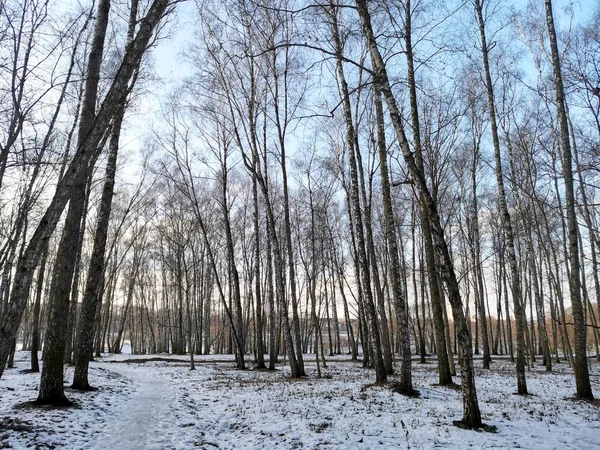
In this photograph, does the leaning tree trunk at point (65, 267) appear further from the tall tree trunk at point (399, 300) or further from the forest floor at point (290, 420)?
the tall tree trunk at point (399, 300)

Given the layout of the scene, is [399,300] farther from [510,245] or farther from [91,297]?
[91,297]

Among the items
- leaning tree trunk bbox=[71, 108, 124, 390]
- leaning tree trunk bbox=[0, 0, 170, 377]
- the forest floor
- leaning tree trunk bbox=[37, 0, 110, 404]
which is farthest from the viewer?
leaning tree trunk bbox=[71, 108, 124, 390]

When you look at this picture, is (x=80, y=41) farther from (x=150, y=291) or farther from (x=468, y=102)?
(x=150, y=291)

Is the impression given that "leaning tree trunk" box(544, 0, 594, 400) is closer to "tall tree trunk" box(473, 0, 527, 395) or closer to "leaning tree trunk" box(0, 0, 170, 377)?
"tall tree trunk" box(473, 0, 527, 395)

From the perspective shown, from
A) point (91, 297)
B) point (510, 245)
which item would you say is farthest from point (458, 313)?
point (91, 297)

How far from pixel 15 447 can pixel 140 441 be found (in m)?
1.62

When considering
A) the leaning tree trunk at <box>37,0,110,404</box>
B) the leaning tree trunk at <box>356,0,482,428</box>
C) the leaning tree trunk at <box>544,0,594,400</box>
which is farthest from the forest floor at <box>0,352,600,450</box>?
the leaning tree trunk at <box>544,0,594,400</box>

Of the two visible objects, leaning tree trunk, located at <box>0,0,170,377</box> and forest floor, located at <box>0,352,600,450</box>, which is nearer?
leaning tree trunk, located at <box>0,0,170,377</box>

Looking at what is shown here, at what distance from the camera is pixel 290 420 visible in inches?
273

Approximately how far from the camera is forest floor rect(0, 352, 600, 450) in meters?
5.55

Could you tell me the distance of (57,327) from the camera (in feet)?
25.5

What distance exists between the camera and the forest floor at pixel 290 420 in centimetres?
555

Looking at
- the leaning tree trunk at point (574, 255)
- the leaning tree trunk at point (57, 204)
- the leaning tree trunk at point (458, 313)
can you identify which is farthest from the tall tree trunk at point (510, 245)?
the leaning tree trunk at point (57, 204)

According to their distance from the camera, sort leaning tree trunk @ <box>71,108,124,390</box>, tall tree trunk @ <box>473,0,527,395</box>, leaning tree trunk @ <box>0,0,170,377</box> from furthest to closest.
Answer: tall tree trunk @ <box>473,0,527,395</box>
leaning tree trunk @ <box>71,108,124,390</box>
leaning tree trunk @ <box>0,0,170,377</box>
